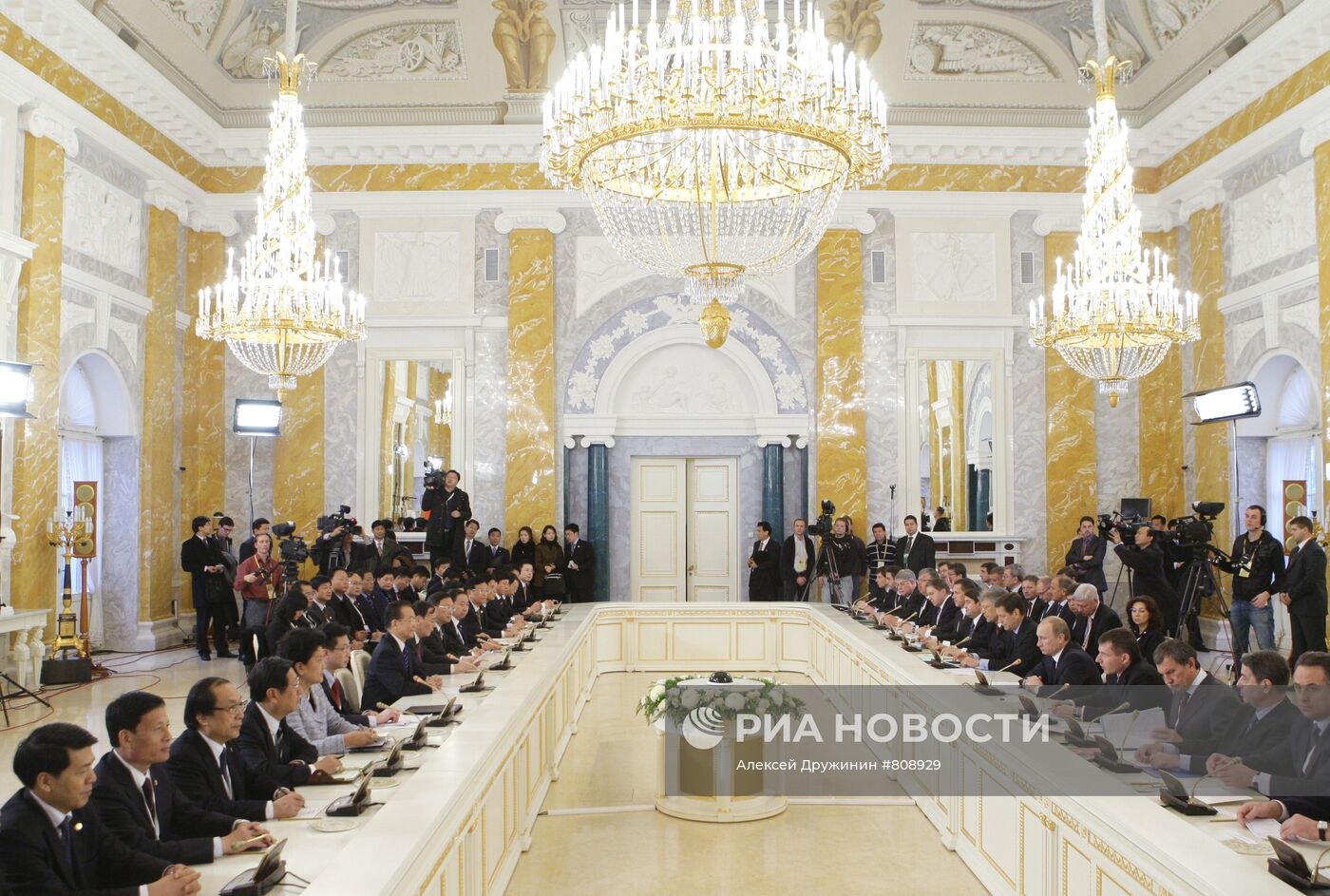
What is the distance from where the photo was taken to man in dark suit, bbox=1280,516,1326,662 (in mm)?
8953

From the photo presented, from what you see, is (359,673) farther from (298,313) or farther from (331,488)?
(331,488)

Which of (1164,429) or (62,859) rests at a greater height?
(1164,429)

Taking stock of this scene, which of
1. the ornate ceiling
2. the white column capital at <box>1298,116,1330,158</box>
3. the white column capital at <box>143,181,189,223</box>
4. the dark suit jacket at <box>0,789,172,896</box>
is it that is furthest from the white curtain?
the white column capital at <box>1298,116,1330,158</box>

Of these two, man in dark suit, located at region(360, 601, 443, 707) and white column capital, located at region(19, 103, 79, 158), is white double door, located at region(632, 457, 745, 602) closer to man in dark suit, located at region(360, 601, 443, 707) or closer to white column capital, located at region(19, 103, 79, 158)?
white column capital, located at region(19, 103, 79, 158)

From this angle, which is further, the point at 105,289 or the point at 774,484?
the point at 774,484

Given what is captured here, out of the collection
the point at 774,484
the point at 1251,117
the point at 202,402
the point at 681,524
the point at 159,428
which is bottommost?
the point at 681,524

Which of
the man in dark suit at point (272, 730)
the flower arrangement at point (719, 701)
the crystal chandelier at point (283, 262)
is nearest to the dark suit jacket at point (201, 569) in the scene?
the crystal chandelier at point (283, 262)

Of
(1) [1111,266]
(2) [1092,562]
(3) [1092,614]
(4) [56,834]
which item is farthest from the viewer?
(2) [1092,562]

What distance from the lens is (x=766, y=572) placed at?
544 inches

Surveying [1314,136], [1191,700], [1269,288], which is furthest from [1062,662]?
[1269,288]

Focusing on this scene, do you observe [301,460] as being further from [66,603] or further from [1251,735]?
[1251,735]

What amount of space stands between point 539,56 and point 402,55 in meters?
1.78

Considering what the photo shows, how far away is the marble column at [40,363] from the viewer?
1025 centimetres

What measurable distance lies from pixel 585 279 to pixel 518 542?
365 centimetres
